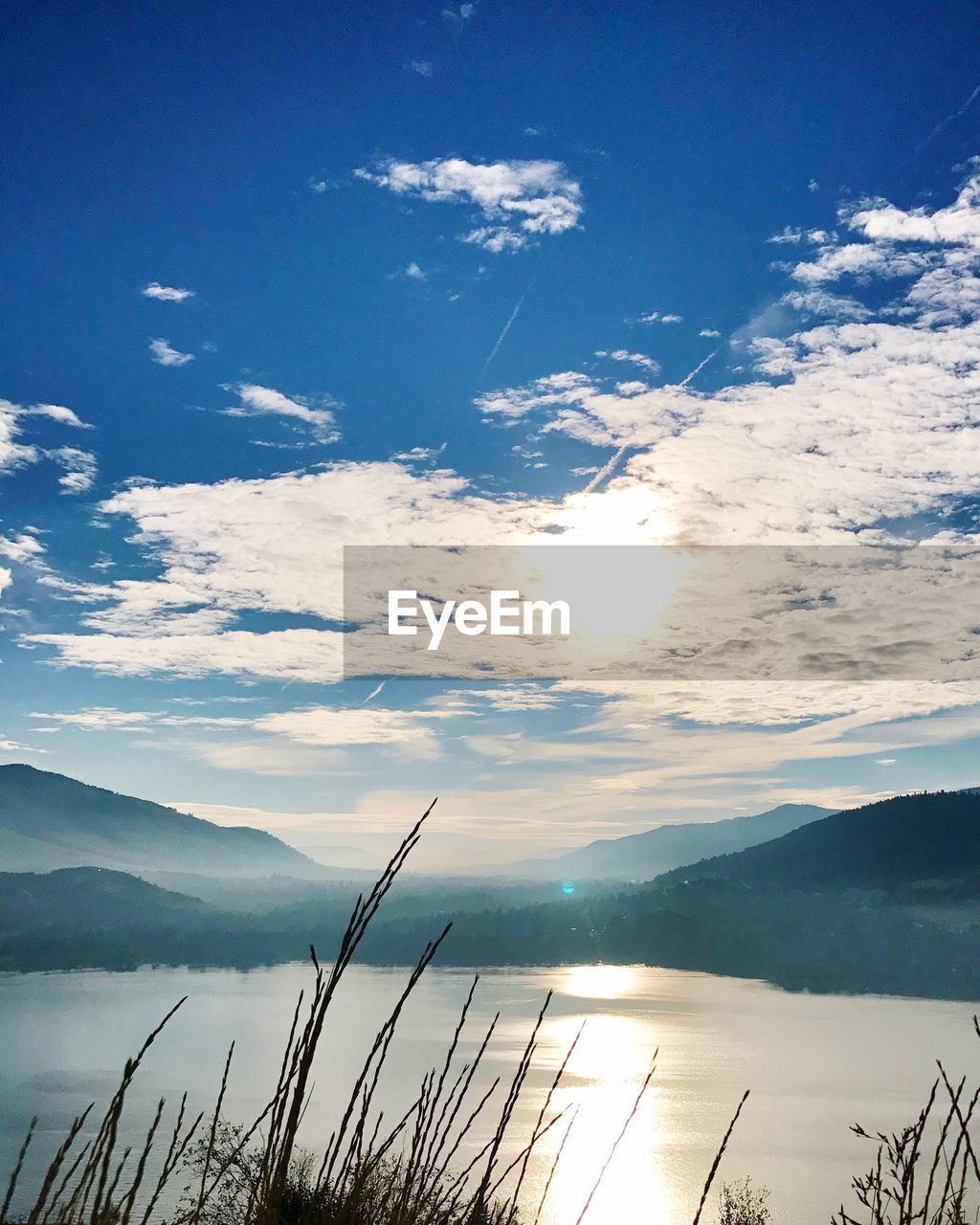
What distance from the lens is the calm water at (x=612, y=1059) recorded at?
5956cm

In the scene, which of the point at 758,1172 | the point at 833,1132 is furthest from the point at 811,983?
the point at 758,1172

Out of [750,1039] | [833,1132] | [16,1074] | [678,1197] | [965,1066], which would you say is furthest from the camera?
[750,1039]

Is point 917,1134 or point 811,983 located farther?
point 811,983

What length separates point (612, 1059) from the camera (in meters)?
85.5

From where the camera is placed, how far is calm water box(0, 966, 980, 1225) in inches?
2345

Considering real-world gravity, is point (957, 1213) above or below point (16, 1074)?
above

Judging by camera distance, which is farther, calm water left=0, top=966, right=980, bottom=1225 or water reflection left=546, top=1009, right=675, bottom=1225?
calm water left=0, top=966, right=980, bottom=1225

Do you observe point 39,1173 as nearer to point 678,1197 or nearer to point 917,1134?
point 678,1197

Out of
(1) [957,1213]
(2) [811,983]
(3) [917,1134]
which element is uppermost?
(3) [917,1134]

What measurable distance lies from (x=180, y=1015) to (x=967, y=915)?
430ft

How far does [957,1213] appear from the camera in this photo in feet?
5.54

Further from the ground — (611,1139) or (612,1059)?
(612,1059)

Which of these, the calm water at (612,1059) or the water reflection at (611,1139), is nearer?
the water reflection at (611,1139)

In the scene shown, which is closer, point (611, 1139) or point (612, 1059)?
point (611, 1139)
